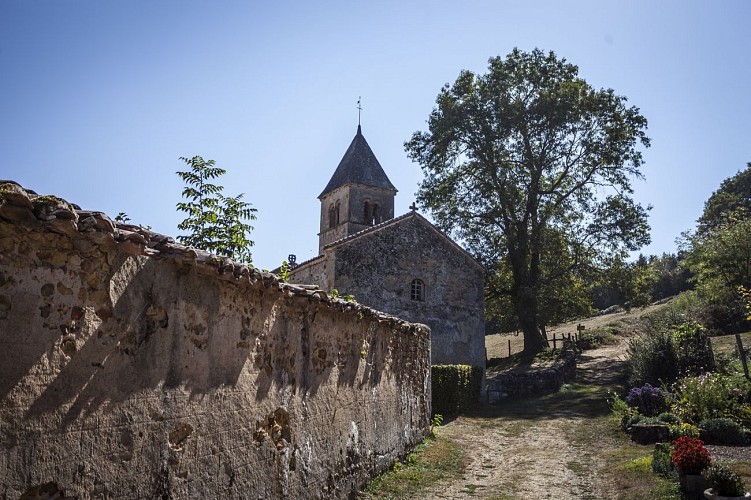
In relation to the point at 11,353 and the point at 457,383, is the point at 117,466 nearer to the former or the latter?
the point at 11,353

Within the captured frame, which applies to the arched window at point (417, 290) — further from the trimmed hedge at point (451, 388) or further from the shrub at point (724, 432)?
the shrub at point (724, 432)

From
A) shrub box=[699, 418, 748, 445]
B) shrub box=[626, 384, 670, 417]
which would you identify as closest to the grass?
shrub box=[699, 418, 748, 445]

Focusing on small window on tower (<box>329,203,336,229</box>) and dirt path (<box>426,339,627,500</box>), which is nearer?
dirt path (<box>426,339,627,500</box>)

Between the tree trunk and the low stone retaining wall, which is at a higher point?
the tree trunk

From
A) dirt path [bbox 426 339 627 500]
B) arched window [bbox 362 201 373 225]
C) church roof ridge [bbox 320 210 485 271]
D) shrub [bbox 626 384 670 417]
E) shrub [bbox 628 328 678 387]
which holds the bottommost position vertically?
dirt path [bbox 426 339 627 500]

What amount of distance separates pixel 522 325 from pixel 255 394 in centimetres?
2454

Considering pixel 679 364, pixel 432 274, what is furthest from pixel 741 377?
pixel 432 274

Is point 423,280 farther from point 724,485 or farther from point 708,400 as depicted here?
point 724,485

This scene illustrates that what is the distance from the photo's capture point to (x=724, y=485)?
664 centimetres

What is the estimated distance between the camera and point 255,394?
18.7 feet

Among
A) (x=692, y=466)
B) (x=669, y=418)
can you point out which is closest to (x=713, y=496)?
(x=692, y=466)

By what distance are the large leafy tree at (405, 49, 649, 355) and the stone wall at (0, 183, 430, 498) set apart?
22.9m

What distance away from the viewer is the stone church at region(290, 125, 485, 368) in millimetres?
21188

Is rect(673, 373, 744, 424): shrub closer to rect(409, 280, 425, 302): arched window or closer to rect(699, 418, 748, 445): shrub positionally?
A: rect(699, 418, 748, 445): shrub
